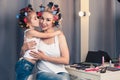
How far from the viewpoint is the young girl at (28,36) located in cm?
166

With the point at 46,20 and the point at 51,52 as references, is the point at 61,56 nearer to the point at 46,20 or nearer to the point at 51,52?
the point at 51,52

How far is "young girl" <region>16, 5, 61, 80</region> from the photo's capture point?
5.44ft

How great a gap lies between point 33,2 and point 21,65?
734 mm

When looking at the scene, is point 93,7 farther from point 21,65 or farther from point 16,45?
point 21,65

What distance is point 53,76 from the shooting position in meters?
1.62

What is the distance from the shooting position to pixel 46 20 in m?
1.72

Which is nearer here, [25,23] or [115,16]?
[25,23]

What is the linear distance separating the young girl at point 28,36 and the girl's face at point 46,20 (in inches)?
2.0

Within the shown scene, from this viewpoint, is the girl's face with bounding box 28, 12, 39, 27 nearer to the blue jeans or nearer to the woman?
the woman

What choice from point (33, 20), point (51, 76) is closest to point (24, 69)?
point (51, 76)

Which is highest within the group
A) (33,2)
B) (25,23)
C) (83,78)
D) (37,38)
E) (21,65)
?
(33,2)

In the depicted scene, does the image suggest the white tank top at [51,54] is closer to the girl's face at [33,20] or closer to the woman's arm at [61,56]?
the woman's arm at [61,56]

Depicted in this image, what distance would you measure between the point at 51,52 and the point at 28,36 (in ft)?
0.70

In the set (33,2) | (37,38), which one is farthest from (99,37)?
(37,38)
